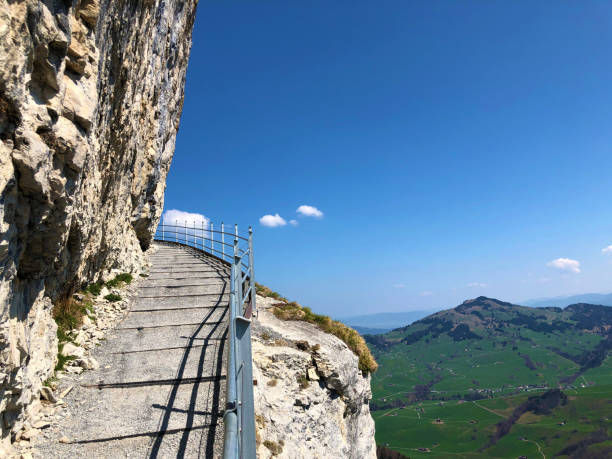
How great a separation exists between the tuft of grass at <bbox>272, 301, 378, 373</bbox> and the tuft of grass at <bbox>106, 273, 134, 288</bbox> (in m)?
5.23

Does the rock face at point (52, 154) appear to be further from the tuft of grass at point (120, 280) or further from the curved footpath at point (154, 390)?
the curved footpath at point (154, 390)

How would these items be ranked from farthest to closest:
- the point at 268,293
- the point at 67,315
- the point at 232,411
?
the point at 268,293, the point at 67,315, the point at 232,411

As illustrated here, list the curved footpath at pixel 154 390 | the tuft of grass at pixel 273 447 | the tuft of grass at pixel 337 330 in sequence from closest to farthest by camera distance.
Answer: the curved footpath at pixel 154 390 → the tuft of grass at pixel 273 447 → the tuft of grass at pixel 337 330

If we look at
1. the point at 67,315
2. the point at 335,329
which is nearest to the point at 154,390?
the point at 67,315

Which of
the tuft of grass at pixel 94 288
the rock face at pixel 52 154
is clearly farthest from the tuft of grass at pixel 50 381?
the tuft of grass at pixel 94 288

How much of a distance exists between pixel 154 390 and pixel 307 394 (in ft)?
12.0

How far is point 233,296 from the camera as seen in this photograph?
635 cm

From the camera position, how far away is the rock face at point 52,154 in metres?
4.26

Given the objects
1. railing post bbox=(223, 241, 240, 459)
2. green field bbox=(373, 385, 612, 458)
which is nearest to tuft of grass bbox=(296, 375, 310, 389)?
railing post bbox=(223, 241, 240, 459)

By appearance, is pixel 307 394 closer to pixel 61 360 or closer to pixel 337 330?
pixel 337 330

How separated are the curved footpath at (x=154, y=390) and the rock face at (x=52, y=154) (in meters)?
0.89

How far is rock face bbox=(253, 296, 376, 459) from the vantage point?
23.4 ft

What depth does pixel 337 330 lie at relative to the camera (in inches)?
469

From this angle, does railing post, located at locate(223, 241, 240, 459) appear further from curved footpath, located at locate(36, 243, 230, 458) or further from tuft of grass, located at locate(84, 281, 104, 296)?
tuft of grass, located at locate(84, 281, 104, 296)
